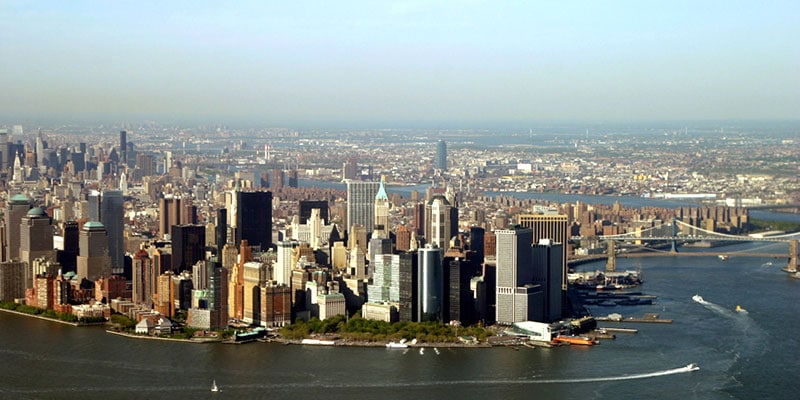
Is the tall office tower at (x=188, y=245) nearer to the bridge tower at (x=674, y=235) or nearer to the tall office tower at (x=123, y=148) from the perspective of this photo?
the bridge tower at (x=674, y=235)

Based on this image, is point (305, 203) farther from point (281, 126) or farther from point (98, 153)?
point (281, 126)

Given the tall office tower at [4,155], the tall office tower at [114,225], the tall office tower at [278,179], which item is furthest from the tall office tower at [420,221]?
the tall office tower at [4,155]

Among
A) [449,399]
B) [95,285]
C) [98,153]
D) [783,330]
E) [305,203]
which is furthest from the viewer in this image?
[98,153]

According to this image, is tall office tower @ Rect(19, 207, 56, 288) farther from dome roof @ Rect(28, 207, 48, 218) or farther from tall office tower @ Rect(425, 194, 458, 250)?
tall office tower @ Rect(425, 194, 458, 250)

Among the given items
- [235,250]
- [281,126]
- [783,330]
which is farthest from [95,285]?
[281,126]

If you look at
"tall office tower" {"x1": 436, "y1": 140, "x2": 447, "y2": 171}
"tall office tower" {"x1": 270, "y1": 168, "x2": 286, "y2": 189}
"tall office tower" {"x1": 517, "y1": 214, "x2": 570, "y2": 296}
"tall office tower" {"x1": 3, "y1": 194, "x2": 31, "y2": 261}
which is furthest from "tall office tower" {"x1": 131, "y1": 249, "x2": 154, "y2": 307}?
"tall office tower" {"x1": 436, "y1": 140, "x2": 447, "y2": 171}

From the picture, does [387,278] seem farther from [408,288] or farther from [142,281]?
[142,281]

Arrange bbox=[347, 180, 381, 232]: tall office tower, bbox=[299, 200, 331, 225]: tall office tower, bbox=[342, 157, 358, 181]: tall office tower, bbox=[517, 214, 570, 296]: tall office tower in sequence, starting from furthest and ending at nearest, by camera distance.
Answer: bbox=[342, 157, 358, 181]: tall office tower
bbox=[347, 180, 381, 232]: tall office tower
bbox=[299, 200, 331, 225]: tall office tower
bbox=[517, 214, 570, 296]: tall office tower
